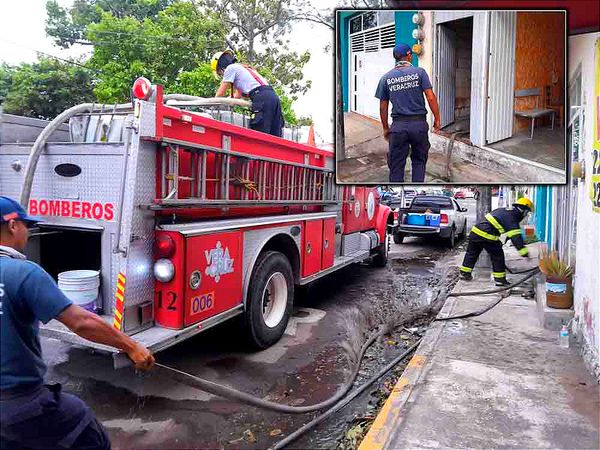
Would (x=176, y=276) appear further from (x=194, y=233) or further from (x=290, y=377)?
(x=290, y=377)

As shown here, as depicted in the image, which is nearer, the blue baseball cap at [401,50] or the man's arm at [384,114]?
the blue baseball cap at [401,50]

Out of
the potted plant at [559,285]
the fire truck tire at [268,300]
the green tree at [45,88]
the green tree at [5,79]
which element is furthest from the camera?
the green tree at [5,79]

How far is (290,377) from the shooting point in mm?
4738

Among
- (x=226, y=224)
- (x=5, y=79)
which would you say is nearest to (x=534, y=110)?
(x=226, y=224)

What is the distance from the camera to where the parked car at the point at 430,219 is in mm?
13812

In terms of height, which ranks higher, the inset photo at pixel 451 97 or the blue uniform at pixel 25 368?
the inset photo at pixel 451 97

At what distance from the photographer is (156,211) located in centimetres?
394

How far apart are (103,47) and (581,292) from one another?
611 inches

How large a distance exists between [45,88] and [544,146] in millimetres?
21969

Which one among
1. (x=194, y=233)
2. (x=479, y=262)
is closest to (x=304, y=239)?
(x=194, y=233)

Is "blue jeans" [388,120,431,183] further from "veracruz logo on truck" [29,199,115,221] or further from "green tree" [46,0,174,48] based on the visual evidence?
"green tree" [46,0,174,48]

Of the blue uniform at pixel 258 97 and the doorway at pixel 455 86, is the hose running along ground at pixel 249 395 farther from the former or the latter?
the blue uniform at pixel 258 97

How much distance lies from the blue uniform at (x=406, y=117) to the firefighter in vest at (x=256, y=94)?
134 inches

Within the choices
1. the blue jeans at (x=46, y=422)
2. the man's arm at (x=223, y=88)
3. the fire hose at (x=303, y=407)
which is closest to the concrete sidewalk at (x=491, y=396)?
the fire hose at (x=303, y=407)
